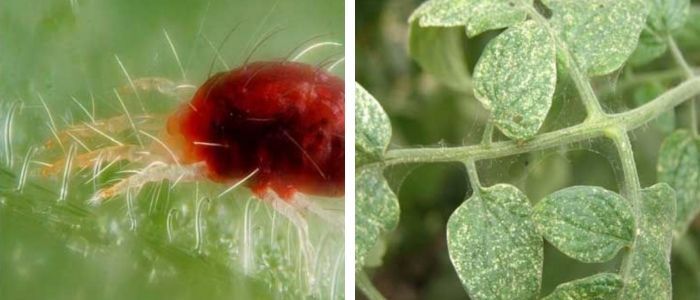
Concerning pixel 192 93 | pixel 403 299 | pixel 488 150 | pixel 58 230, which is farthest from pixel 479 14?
pixel 403 299

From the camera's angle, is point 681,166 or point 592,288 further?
point 681,166

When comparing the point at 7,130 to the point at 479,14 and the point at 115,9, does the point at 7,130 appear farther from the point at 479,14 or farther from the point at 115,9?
the point at 479,14

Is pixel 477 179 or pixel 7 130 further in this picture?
pixel 7 130

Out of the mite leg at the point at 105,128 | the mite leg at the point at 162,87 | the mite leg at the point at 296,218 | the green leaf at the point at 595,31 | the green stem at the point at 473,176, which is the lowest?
the mite leg at the point at 296,218

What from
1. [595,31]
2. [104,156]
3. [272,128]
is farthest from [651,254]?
[104,156]

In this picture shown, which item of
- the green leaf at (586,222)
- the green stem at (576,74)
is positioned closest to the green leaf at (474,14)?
the green stem at (576,74)

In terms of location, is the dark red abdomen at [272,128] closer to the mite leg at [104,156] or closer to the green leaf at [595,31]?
the mite leg at [104,156]

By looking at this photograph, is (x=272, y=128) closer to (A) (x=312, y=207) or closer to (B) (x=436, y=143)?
(A) (x=312, y=207)
